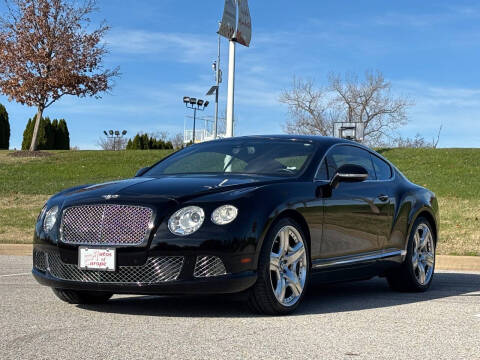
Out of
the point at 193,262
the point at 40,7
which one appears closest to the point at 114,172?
the point at 40,7

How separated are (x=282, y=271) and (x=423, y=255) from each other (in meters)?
2.77

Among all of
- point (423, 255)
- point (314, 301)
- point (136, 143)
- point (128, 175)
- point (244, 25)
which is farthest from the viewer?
point (136, 143)

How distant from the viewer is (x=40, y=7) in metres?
40.6

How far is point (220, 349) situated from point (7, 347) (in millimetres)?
1279

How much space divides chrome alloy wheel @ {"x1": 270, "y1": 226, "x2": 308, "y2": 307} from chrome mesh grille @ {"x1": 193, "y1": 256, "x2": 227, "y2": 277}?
1.57 ft

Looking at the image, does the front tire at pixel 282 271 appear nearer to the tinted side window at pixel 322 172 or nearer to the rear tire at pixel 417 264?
the tinted side window at pixel 322 172

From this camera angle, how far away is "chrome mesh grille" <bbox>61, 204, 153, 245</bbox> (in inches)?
222

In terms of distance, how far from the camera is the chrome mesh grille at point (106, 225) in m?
5.63

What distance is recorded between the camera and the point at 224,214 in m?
5.63

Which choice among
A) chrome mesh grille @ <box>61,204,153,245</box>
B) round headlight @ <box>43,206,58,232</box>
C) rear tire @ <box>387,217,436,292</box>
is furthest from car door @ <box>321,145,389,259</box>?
round headlight @ <box>43,206,58,232</box>

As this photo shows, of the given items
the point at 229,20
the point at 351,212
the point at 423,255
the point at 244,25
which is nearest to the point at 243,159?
the point at 351,212

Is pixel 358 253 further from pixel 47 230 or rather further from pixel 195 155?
pixel 47 230

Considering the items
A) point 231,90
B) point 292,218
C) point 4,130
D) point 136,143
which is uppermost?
point 231,90

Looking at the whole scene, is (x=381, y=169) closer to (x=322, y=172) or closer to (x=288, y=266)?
(x=322, y=172)
